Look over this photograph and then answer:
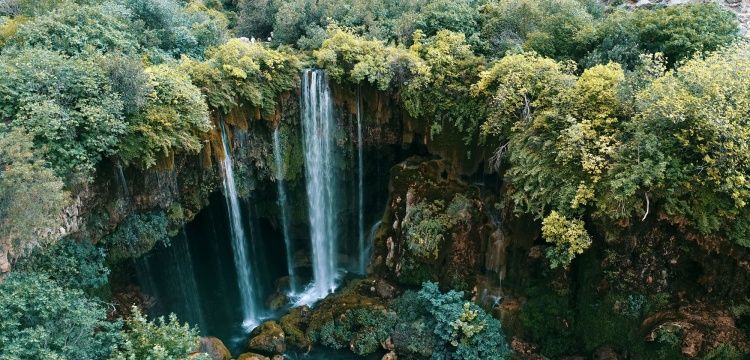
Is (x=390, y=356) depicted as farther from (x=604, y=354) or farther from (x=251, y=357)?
(x=604, y=354)

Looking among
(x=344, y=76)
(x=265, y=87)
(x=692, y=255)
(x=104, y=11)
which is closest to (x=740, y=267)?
(x=692, y=255)

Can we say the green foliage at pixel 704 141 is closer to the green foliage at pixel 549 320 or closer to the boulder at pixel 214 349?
the green foliage at pixel 549 320

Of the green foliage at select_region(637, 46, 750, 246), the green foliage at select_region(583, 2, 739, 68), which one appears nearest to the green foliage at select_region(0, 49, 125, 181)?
the green foliage at select_region(637, 46, 750, 246)

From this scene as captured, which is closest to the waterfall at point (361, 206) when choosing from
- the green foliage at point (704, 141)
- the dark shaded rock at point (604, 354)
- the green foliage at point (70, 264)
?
the dark shaded rock at point (604, 354)

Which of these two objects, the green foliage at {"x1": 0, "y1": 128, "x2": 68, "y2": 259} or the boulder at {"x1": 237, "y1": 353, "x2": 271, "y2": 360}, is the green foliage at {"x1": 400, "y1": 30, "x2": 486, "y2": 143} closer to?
the boulder at {"x1": 237, "y1": 353, "x2": 271, "y2": 360}

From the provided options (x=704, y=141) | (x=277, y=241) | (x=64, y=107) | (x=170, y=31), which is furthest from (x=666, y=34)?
(x=64, y=107)
